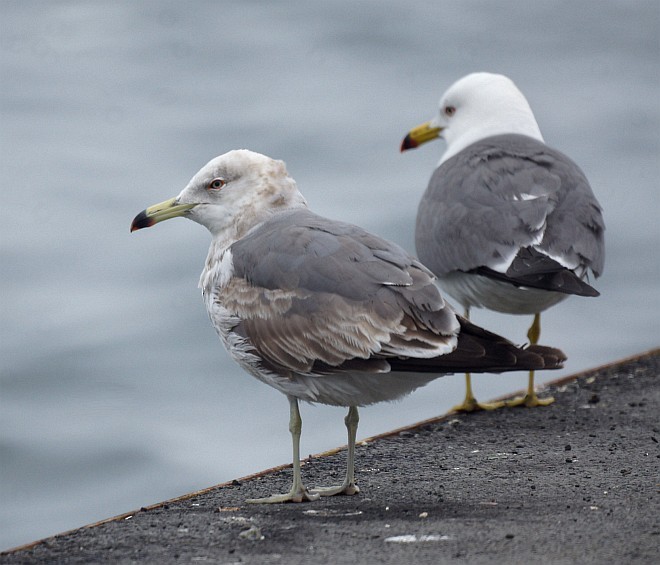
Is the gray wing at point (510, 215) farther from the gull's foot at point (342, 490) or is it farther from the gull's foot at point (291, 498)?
the gull's foot at point (291, 498)

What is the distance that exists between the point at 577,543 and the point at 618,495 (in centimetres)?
68

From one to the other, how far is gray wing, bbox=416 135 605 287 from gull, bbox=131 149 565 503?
4.91ft

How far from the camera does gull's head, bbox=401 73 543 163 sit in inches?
295

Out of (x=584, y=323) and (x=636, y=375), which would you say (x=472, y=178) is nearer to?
(x=636, y=375)

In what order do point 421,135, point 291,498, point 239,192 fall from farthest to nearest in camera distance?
point 421,135
point 239,192
point 291,498

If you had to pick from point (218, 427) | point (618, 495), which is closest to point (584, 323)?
point (218, 427)

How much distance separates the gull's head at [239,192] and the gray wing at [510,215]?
1.33m

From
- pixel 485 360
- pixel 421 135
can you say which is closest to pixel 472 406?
pixel 485 360

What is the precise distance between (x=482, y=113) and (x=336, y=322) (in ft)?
11.9

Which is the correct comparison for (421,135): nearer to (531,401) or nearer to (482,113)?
(482,113)

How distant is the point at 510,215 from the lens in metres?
6.14

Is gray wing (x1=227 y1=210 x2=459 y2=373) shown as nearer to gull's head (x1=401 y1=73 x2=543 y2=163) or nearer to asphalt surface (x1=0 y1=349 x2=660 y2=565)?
asphalt surface (x1=0 y1=349 x2=660 y2=565)

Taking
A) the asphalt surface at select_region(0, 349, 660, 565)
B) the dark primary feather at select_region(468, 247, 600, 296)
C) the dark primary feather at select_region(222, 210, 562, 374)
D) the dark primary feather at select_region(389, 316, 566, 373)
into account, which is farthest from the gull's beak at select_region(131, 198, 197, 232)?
the dark primary feather at select_region(468, 247, 600, 296)

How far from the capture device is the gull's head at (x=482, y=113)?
7.50m
